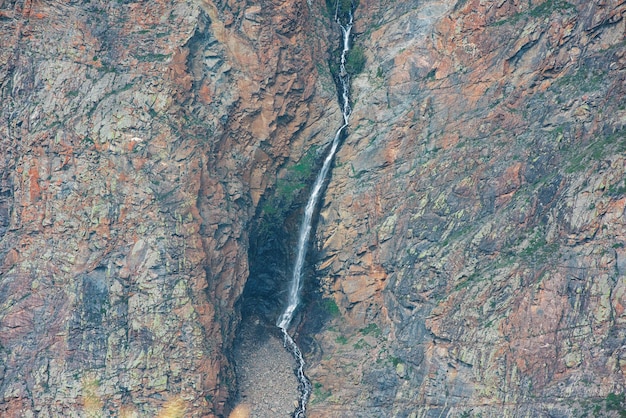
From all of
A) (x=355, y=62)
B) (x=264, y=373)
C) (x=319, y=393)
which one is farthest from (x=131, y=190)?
(x=355, y=62)

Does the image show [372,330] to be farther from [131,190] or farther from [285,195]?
[131,190]

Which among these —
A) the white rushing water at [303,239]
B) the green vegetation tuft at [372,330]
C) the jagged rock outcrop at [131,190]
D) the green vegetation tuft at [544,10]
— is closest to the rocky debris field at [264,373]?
the white rushing water at [303,239]

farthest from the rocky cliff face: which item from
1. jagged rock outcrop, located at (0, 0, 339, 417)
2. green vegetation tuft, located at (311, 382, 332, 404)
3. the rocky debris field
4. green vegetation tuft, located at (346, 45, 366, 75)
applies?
the rocky debris field

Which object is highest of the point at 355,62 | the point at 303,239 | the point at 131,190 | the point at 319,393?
the point at 131,190

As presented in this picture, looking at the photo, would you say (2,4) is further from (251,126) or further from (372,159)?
(372,159)

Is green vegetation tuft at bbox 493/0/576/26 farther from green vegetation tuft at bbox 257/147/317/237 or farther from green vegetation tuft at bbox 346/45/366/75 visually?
green vegetation tuft at bbox 257/147/317/237

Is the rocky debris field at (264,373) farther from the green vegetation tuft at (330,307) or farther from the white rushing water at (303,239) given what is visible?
the green vegetation tuft at (330,307)
